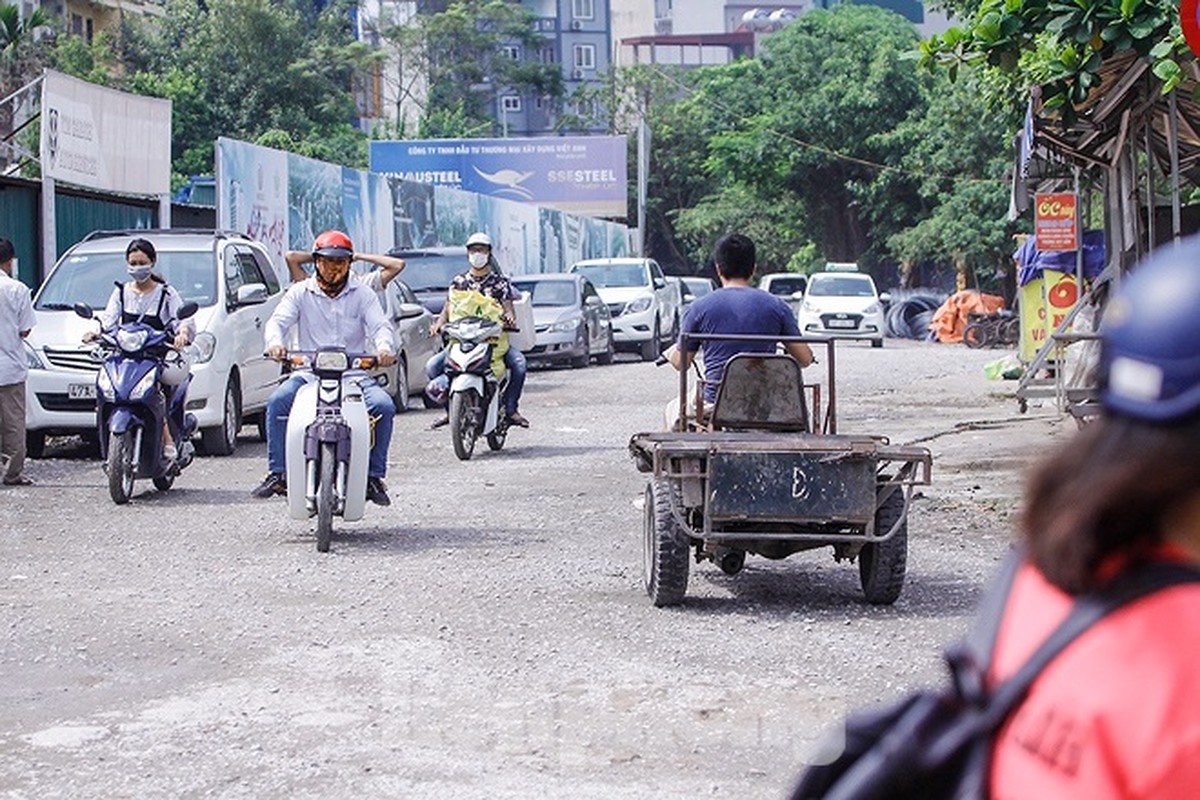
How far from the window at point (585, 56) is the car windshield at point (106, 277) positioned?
302 feet

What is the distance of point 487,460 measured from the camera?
15117mm

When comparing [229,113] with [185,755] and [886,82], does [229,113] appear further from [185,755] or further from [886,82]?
[185,755]

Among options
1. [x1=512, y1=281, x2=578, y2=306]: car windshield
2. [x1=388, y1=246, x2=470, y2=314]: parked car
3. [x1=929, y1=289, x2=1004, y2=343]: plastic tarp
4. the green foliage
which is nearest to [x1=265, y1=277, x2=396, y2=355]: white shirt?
the green foliage

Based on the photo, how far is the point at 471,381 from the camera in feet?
48.9

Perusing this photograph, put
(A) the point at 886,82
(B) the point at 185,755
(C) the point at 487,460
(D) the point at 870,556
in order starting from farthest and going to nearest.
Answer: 1. (A) the point at 886,82
2. (C) the point at 487,460
3. (D) the point at 870,556
4. (B) the point at 185,755

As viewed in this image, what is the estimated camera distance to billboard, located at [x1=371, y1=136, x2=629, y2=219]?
58250mm

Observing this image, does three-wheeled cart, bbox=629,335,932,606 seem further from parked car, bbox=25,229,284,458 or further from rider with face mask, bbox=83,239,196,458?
parked car, bbox=25,229,284,458

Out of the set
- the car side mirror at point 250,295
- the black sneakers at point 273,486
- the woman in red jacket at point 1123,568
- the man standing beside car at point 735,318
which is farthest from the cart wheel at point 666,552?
the car side mirror at point 250,295

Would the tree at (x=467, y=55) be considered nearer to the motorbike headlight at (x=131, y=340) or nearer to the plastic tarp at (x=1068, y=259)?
the plastic tarp at (x=1068, y=259)

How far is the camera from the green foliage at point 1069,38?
34.5 feet

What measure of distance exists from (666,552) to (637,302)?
24.4 m

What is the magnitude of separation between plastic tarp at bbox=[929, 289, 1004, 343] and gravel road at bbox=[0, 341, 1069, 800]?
29446 millimetres

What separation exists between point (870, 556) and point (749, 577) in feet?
3.19

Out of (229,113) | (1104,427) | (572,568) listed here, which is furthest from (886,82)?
(1104,427)
